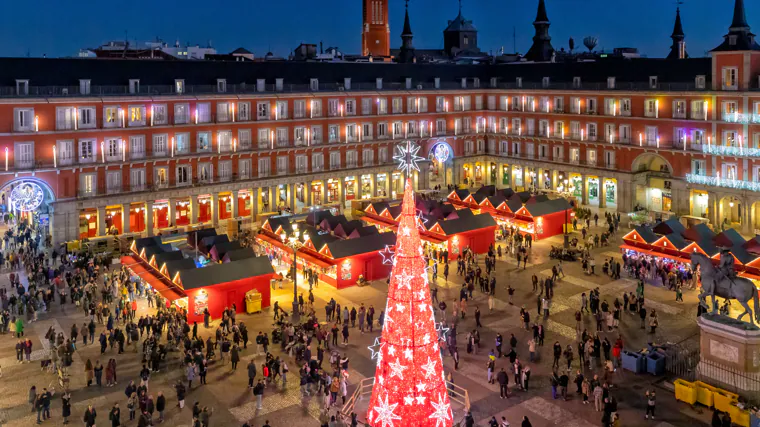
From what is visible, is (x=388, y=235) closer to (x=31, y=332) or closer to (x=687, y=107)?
(x=31, y=332)

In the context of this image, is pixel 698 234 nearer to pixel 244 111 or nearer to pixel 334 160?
pixel 334 160

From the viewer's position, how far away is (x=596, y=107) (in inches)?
2746

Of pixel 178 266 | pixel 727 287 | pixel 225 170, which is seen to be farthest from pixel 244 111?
pixel 727 287

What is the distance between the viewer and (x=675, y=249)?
4397 cm

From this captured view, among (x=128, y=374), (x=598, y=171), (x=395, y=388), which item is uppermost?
(x=598, y=171)

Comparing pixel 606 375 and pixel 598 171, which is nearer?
pixel 606 375

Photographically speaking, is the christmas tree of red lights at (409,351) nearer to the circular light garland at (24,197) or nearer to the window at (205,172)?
the circular light garland at (24,197)

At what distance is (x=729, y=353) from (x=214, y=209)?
45850 mm

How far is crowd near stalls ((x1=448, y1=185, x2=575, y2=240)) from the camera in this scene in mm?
55812

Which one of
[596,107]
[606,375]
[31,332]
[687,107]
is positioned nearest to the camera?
[606,375]

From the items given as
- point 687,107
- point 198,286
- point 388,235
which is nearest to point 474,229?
point 388,235

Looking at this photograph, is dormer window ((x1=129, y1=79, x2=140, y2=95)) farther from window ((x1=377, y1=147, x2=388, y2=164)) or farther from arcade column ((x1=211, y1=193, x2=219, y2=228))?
window ((x1=377, y1=147, x2=388, y2=164))

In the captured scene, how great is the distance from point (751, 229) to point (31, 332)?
54.5m

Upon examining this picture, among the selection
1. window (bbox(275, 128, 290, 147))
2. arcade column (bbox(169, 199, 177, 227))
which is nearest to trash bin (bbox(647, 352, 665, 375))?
arcade column (bbox(169, 199, 177, 227))
